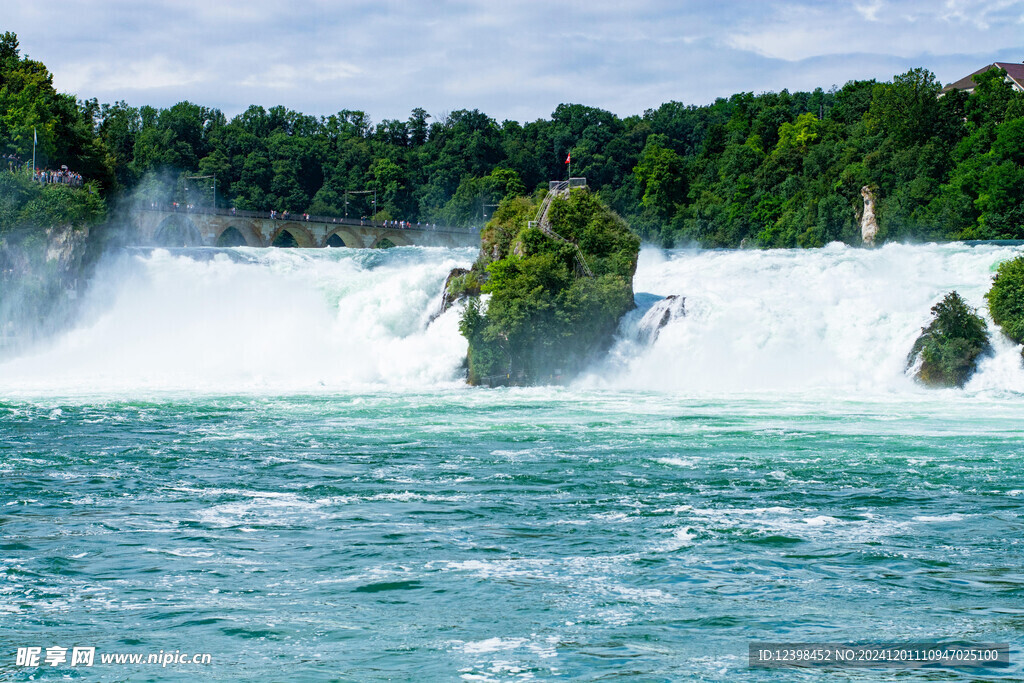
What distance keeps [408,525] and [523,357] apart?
61.7 feet

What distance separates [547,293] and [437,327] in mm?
4890

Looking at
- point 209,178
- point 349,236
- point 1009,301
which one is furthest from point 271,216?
point 1009,301

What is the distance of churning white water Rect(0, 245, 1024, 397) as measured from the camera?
33.4m

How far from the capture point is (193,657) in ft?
34.4

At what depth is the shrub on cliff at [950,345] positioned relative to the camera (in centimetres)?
3075

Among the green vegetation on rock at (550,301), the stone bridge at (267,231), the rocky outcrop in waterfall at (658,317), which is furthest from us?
the stone bridge at (267,231)

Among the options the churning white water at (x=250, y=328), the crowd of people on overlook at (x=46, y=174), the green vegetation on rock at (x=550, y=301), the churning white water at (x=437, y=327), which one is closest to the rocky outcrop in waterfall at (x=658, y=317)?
the churning white water at (x=437, y=327)

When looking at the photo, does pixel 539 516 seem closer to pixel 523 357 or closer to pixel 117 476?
pixel 117 476

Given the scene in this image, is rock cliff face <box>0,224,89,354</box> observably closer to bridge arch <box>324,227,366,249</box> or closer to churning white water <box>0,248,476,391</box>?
churning white water <box>0,248,476,391</box>

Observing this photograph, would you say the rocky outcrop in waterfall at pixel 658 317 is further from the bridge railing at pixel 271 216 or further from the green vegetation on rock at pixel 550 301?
Answer: the bridge railing at pixel 271 216

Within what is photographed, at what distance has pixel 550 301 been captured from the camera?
3416 centimetres

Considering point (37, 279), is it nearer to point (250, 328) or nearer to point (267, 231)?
point (250, 328)

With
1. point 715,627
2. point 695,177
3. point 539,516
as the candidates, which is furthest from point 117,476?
point 695,177

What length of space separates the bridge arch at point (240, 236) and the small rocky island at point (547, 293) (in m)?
43.1
